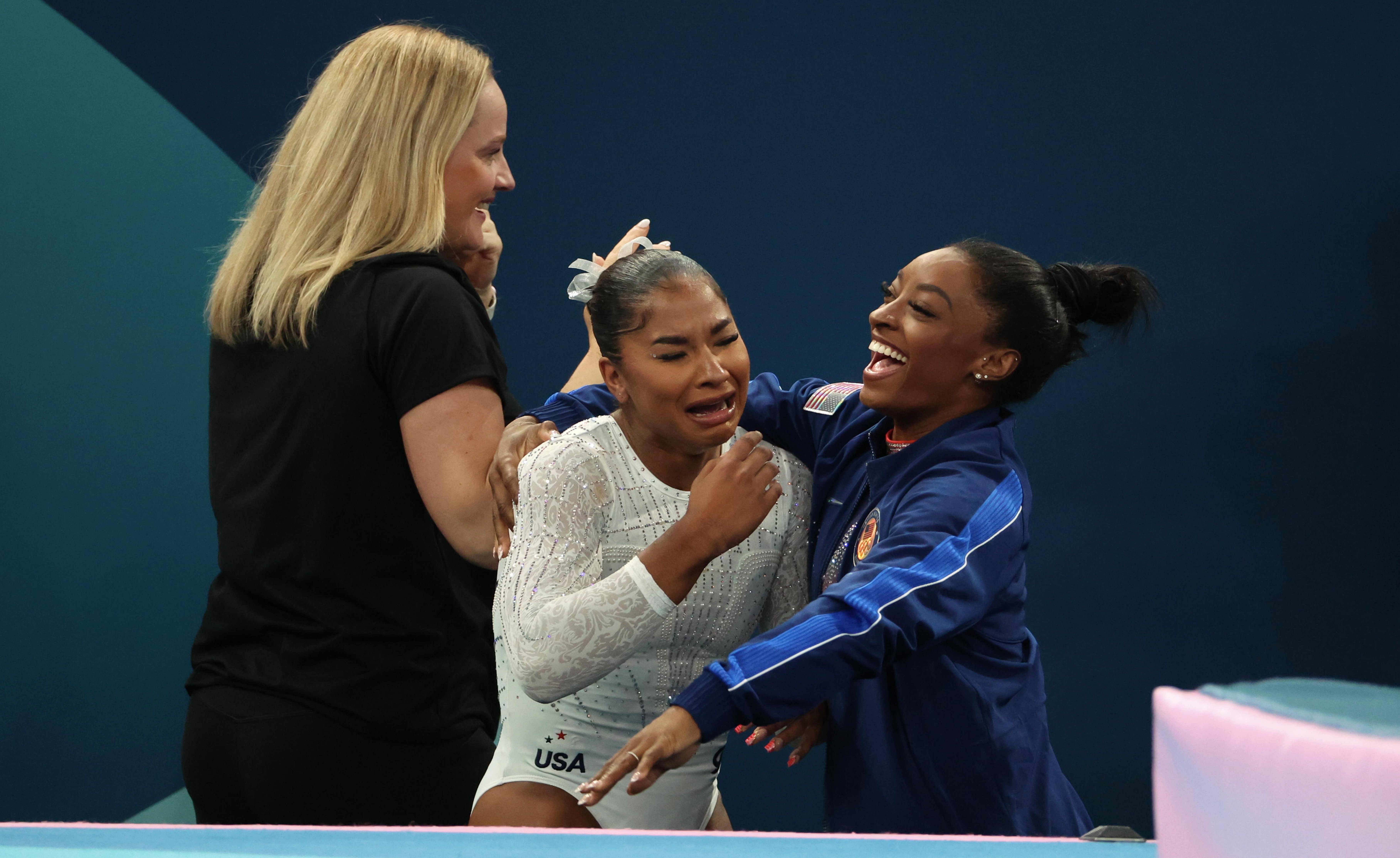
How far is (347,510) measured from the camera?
1.51 metres

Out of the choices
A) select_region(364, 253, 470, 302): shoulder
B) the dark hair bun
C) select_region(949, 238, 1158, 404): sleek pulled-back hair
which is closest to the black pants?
select_region(364, 253, 470, 302): shoulder

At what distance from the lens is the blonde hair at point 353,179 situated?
1516 millimetres

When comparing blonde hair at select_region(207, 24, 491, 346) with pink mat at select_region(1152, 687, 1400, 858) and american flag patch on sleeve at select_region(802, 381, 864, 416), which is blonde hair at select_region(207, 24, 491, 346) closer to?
american flag patch on sleeve at select_region(802, 381, 864, 416)

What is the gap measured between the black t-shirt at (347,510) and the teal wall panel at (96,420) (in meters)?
1.69

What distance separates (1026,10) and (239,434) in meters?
2.23

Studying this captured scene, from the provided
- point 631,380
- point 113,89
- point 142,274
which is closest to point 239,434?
point 631,380

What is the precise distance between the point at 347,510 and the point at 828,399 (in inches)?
26.0

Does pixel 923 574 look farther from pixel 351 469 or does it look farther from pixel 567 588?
pixel 351 469

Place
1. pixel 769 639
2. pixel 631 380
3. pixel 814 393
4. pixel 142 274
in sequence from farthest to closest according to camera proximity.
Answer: pixel 142 274, pixel 814 393, pixel 631 380, pixel 769 639

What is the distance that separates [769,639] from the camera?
119 centimetres

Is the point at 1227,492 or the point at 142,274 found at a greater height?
the point at 142,274

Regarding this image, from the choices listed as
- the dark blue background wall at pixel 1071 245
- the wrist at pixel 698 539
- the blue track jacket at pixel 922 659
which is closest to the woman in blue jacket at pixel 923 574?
the blue track jacket at pixel 922 659

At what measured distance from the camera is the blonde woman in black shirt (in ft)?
4.84

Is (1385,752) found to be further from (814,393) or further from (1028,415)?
(1028,415)
